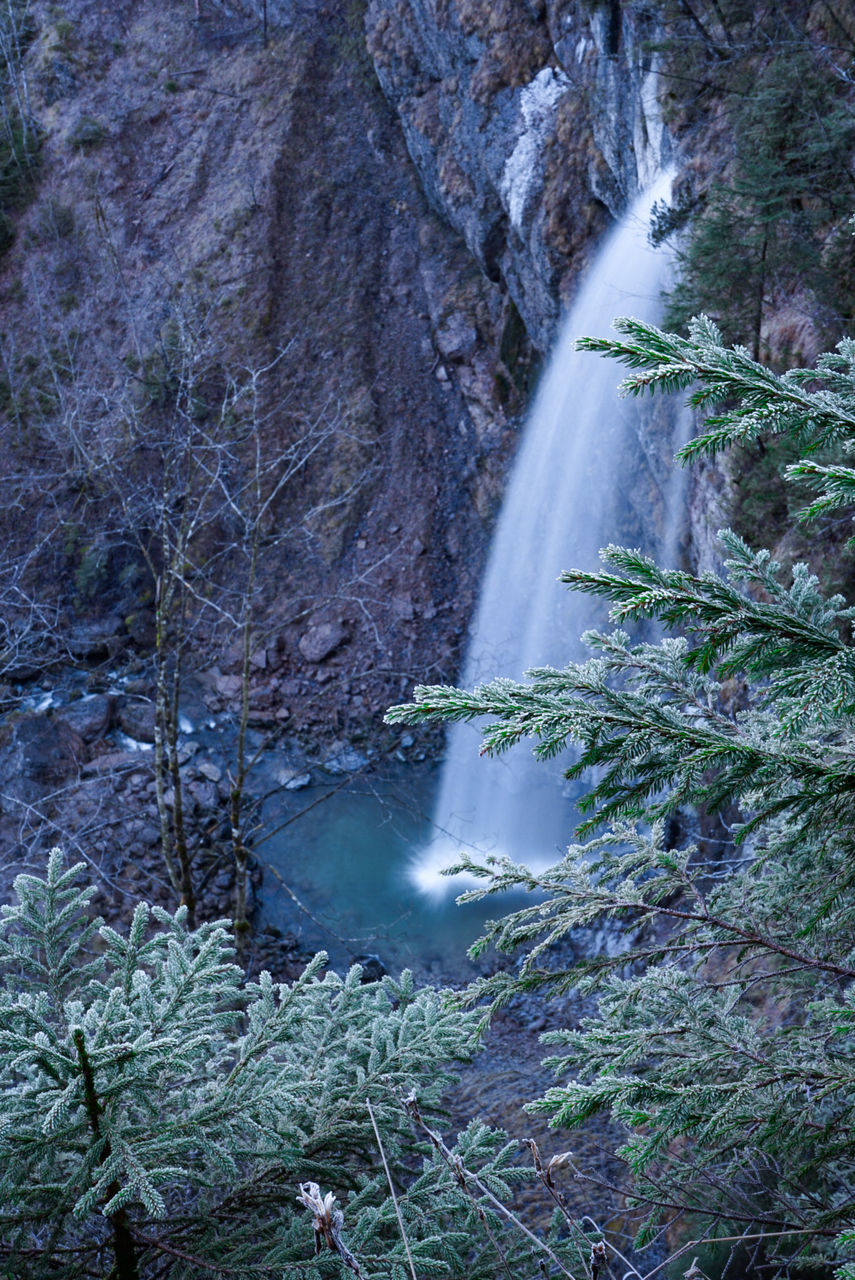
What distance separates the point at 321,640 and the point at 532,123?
25.1ft

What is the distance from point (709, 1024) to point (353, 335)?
1436cm

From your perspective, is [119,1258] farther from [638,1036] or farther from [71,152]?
[71,152]

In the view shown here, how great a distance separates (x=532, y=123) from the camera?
10922mm

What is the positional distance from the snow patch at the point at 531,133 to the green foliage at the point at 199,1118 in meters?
10.9

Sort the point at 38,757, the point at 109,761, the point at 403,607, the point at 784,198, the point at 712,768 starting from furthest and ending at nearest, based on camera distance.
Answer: the point at 403,607 < the point at 109,761 < the point at 38,757 < the point at 784,198 < the point at 712,768

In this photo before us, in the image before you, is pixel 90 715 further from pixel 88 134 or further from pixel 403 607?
pixel 88 134

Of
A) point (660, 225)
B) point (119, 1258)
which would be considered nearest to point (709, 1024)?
point (119, 1258)

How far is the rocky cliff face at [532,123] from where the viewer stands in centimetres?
897

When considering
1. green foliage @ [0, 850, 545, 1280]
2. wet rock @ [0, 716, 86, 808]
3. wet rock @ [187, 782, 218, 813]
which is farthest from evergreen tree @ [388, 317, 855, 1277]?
wet rock @ [0, 716, 86, 808]

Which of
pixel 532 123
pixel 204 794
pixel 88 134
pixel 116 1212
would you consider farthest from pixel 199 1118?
pixel 88 134

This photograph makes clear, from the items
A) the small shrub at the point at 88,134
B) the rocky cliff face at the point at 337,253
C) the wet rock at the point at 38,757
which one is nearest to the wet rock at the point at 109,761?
the wet rock at the point at 38,757

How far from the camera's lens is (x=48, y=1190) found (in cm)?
203

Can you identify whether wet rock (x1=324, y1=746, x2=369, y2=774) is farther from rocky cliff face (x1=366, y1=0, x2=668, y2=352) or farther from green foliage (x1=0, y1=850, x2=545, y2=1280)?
green foliage (x1=0, y1=850, x2=545, y2=1280)

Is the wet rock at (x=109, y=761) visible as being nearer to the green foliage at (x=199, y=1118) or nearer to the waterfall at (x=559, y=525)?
the waterfall at (x=559, y=525)
